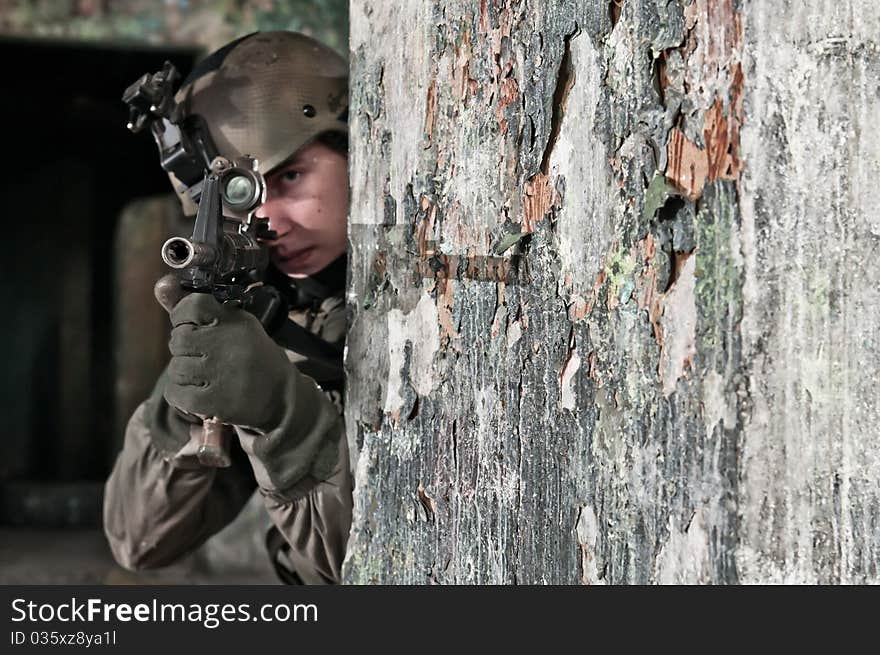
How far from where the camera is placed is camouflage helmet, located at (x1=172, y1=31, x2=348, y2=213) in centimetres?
114

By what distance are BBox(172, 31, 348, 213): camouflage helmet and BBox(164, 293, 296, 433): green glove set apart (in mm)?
292

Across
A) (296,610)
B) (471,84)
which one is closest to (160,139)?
(471,84)

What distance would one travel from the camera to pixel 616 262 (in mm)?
659

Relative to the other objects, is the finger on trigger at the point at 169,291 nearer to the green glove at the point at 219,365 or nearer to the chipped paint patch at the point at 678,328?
the green glove at the point at 219,365

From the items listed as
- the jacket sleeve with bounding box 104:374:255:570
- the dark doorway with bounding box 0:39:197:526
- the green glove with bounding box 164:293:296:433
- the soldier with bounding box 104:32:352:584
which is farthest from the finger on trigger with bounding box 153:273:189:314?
the dark doorway with bounding box 0:39:197:526

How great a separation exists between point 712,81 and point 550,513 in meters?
0.31

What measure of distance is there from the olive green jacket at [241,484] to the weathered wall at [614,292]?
9 cm

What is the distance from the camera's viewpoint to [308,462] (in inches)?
36.8

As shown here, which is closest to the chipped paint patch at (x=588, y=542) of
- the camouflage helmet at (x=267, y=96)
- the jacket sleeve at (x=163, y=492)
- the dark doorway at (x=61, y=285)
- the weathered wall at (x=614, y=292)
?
the weathered wall at (x=614, y=292)

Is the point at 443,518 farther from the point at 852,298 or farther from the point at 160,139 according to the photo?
the point at 160,139

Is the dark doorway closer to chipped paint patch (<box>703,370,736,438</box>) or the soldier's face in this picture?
the soldier's face

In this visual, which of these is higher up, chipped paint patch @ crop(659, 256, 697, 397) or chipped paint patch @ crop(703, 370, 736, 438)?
chipped paint patch @ crop(659, 256, 697, 397)

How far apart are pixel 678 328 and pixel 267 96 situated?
2.30 feet

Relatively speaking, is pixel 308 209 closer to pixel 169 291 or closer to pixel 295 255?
pixel 295 255
